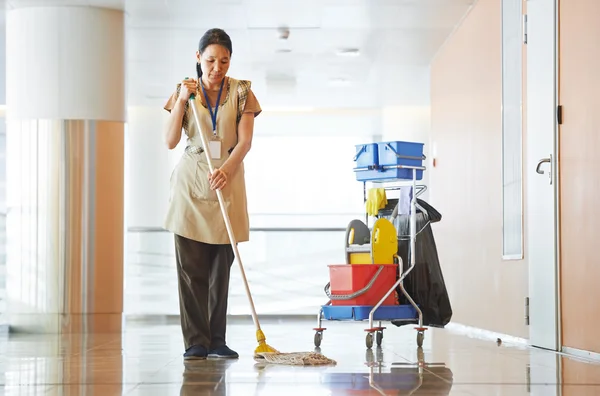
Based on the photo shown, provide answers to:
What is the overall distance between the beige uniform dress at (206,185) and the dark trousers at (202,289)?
0.08 metres

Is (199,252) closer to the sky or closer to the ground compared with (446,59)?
closer to the ground

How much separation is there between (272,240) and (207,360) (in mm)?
6860

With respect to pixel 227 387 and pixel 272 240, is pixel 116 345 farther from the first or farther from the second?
pixel 272 240

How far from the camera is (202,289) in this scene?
3.90 metres

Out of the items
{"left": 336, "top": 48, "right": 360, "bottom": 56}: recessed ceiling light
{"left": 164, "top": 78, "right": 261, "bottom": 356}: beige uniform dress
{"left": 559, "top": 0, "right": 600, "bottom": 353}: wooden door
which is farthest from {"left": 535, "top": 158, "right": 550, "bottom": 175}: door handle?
{"left": 336, "top": 48, "right": 360, "bottom": 56}: recessed ceiling light

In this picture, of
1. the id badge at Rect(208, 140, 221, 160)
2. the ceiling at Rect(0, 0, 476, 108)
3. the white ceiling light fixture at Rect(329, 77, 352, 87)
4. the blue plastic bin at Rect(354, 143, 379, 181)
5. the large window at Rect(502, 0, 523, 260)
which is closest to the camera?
the id badge at Rect(208, 140, 221, 160)

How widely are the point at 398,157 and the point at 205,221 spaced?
56.5 inches

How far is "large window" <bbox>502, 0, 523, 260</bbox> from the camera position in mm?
5223

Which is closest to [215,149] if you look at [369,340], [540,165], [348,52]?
[369,340]

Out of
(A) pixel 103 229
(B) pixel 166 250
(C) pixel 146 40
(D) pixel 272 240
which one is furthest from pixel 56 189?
(D) pixel 272 240

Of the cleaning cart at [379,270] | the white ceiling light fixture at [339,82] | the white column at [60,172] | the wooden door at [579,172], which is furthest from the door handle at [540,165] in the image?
the white ceiling light fixture at [339,82]

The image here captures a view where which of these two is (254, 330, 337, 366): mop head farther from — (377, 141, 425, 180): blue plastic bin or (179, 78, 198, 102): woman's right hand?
(377, 141, 425, 180): blue plastic bin

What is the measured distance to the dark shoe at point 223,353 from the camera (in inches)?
153

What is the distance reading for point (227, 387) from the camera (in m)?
2.79
